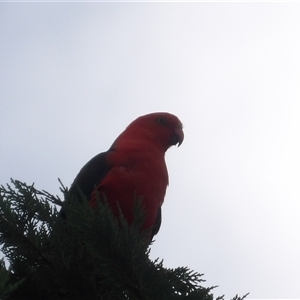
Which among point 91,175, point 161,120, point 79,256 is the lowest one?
point 79,256

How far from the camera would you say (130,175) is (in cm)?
353

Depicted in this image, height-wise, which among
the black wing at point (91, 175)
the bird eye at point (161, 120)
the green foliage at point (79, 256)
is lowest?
the green foliage at point (79, 256)

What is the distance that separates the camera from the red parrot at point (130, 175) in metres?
3.40

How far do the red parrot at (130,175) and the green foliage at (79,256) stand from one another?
102 cm

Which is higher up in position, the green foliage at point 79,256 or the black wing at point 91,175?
the black wing at point 91,175

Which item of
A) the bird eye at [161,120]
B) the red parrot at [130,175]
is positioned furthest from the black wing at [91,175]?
the bird eye at [161,120]

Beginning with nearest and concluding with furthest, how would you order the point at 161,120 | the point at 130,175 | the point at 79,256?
the point at 79,256, the point at 130,175, the point at 161,120

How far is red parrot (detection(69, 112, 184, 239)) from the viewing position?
340 cm

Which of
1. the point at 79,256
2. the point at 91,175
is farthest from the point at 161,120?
the point at 79,256

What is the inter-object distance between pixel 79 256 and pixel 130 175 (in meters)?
1.58

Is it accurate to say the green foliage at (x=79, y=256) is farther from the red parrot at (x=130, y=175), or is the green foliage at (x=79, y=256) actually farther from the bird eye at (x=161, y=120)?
the bird eye at (x=161, y=120)

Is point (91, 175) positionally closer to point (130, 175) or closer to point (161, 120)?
point (130, 175)

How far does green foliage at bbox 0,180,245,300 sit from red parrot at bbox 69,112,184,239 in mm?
1021

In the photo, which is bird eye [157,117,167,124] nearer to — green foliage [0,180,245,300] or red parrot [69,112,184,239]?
red parrot [69,112,184,239]
